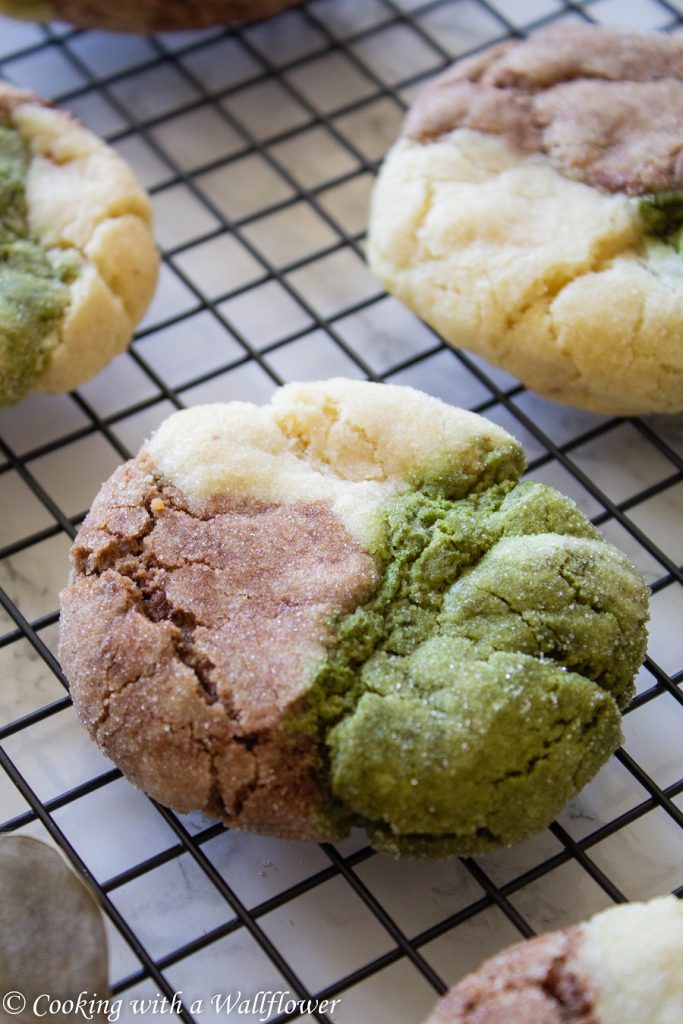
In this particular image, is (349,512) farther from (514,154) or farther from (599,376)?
(514,154)

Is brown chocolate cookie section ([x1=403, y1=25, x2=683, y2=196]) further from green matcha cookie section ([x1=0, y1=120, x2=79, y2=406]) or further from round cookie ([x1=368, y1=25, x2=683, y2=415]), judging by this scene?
green matcha cookie section ([x1=0, y1=120, x2=79, y2=406])

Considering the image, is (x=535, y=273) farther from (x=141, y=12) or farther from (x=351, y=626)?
(x=141, y=12)

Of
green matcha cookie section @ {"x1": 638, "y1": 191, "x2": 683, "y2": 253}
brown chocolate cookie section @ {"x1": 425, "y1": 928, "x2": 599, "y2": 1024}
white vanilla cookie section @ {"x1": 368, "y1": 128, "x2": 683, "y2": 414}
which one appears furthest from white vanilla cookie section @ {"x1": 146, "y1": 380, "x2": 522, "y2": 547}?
brown chocolate cookie section @ {"x1": 425, "y1": 928, "x2": 599, "y2": 1024}

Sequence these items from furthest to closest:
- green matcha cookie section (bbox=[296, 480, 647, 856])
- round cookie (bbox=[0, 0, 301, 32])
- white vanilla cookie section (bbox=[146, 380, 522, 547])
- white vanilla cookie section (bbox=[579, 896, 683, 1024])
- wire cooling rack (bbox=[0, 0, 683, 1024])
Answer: round cookie (bbox=[0, 0, 301, 32]) → white vanilla cookie section (bbox=[146, 380, 522, 547]) → wire cooling rack (bbox=[0, 0, 683, 1024]) → green matcha cookie section (bbox=[296, 480, 647, 856]) → white vanilla cookie section (bbox=[579, 896, 683, 1024])

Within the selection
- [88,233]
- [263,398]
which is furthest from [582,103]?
[88,233]

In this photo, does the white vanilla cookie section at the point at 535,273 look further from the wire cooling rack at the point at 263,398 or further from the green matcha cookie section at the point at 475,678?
the green matcha cookie section at the point at 475,678

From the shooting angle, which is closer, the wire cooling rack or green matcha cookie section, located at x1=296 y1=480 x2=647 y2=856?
green matcha cookie section, located at x1=296 y1=480 x2=647 y2=856

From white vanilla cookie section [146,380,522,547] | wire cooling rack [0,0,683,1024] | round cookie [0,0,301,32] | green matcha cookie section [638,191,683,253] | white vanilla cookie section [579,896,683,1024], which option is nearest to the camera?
white vanilla cookie section [579,896,683,1024]

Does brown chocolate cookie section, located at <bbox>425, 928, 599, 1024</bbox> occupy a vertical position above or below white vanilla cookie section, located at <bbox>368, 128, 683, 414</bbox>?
below
